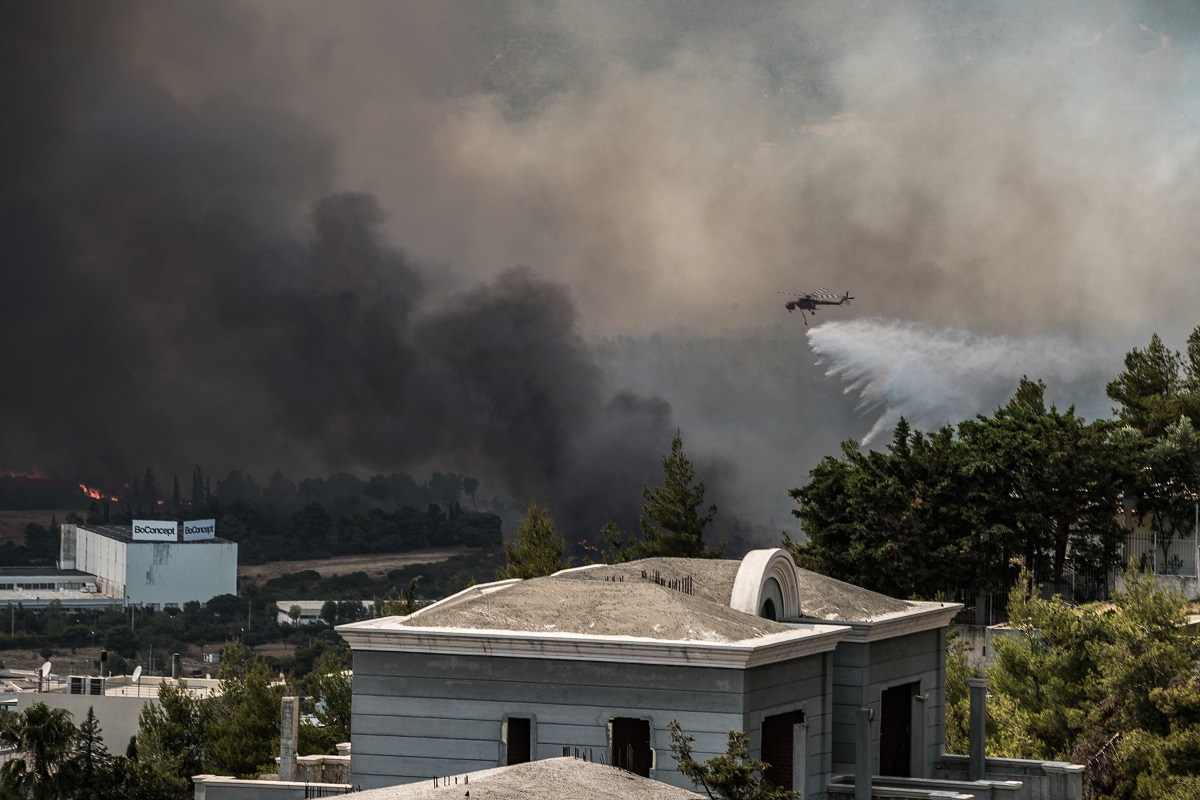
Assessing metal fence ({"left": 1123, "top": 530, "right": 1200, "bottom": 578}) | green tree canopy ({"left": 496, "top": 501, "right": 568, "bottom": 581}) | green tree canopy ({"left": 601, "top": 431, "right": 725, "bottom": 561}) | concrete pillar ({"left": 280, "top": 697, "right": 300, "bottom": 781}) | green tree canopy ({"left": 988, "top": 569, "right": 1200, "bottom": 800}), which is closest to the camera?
concrete pillar ({"left": 280, "top": 697, "right": 300, "bottom": 781})

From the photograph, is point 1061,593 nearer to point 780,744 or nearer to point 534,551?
point 534,551

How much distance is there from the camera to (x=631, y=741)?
99.0 feet

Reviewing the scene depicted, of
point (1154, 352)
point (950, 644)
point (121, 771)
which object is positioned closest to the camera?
point (950, 644)

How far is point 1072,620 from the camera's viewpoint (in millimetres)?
47688

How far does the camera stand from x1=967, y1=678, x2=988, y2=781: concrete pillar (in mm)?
38375

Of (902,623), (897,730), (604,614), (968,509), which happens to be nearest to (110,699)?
(968,509)

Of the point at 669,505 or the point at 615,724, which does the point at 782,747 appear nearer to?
the point at 615,724

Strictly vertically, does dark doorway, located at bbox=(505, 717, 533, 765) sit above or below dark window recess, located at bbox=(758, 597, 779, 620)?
below

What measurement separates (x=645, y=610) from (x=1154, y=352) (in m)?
59.3

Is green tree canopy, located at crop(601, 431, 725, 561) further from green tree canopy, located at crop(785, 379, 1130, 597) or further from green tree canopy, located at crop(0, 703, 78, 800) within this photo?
green tree canopy, located at crop(0, 703, 78, 800)

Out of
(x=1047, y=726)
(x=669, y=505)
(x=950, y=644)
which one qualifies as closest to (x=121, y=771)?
(x=669, y=505)

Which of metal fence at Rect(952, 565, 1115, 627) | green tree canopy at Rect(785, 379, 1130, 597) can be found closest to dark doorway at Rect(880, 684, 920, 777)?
green tree canopy at Rect(785, 379, 1130, 597)

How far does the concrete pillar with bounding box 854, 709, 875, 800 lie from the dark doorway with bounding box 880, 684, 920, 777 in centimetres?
431

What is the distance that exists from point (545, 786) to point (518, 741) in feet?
28.9
